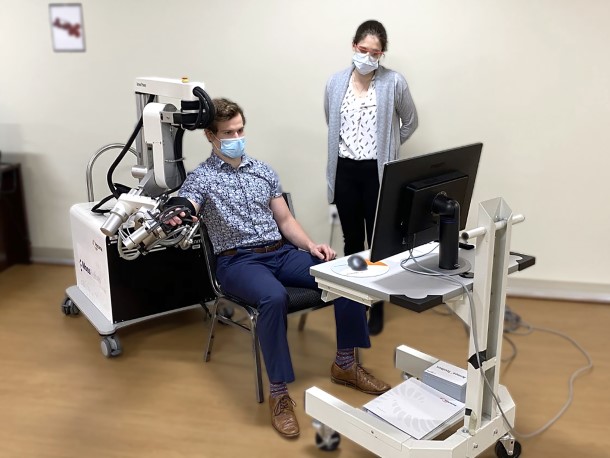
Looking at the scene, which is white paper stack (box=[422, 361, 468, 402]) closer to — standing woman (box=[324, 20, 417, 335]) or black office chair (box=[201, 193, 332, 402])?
black office chair (box=[201, 193, 332, 402])

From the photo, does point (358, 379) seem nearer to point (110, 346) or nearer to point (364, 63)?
point (110, 346)

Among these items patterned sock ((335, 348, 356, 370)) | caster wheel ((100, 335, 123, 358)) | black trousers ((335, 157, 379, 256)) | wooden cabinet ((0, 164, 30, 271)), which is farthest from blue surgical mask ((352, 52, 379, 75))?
wooden cabinet ((0, 164, 30, 271))

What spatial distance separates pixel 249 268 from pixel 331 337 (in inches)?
31.0

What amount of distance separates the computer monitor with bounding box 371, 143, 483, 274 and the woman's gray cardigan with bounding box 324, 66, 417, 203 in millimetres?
1004

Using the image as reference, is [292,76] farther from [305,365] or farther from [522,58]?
[305,365]

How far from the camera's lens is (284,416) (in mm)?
2350

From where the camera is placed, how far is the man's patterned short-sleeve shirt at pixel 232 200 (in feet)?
8.30

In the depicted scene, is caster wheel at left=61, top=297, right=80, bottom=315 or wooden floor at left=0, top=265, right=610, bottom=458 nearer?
wooden floor at left=0, top=265, right=610, bottom=458

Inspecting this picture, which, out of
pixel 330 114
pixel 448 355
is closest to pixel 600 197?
pixel 448 355

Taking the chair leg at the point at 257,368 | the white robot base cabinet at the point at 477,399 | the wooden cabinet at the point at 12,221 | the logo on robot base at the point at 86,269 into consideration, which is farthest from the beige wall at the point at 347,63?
the white robot base cabinet at the point at 477,399

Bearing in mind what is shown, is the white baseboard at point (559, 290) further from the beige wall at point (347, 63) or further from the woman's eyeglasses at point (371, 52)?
the woman's eyeglasses at point (371, 52)

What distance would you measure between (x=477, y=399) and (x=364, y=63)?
62.2 inches

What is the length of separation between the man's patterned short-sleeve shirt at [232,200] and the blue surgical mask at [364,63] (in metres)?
0.67

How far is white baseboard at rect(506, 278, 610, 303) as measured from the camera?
3.53 m
